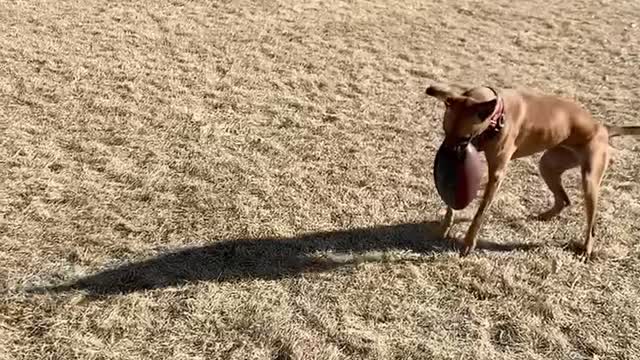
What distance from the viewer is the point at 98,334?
3596 mm

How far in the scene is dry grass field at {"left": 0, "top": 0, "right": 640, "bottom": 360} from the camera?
375 centimetres

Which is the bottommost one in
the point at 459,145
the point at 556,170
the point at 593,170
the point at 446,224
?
the point at 446,224

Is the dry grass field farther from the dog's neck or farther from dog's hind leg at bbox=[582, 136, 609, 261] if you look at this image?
the dog's neck

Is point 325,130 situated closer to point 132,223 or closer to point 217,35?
point 132,223

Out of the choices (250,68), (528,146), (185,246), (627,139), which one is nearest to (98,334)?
(185,246)

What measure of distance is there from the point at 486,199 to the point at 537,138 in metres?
0.47

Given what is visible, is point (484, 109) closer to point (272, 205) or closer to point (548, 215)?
point (548, 215)

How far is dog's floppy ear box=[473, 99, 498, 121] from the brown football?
0.61 feet

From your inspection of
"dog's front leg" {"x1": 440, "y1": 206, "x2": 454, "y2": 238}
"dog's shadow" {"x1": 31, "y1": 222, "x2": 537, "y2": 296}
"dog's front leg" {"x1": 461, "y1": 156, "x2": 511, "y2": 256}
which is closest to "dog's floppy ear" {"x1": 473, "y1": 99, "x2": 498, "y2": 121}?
"dog's front leg" {"x1": 461, "y1": 156, "x2": 511, "y2": 256}

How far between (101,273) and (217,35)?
4365 millimetres

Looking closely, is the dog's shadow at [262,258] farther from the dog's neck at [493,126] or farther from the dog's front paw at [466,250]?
the dog's neck at [493,126]

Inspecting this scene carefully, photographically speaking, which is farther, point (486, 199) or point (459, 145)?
point (486, 199)

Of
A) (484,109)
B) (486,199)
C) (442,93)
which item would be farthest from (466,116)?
(486,199)

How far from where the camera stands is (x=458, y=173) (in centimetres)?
378
